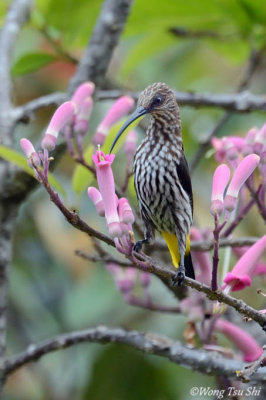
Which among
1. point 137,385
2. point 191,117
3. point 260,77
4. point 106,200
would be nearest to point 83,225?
point 106,200

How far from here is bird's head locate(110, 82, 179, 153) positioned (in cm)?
231

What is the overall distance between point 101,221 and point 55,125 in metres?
2.77

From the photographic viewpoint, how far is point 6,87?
10.9ft

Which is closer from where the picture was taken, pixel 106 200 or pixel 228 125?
pixel 106 200

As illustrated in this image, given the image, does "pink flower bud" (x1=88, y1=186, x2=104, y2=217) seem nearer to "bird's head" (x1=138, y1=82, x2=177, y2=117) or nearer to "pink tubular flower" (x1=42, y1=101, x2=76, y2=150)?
"pink tubular flower" (x1=42, y1=101, x2=76, y2=150)

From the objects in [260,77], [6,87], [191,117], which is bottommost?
[6,87]

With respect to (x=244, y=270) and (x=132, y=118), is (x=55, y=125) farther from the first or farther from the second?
(x=244, y=270)

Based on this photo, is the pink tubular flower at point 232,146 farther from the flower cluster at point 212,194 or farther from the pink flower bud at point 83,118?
the pink flower bud at point 83,118

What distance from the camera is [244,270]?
2.17 meters

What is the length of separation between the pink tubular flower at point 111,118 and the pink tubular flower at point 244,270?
0.67m

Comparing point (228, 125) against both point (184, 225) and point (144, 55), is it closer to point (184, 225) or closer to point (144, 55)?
point (144, 55)

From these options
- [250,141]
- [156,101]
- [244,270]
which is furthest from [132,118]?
[244,270]

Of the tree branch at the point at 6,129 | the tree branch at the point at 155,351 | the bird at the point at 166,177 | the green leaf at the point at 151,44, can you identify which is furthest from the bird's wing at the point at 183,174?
the green leaf at the point at 151,44

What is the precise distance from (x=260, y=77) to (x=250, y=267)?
3498 mm
